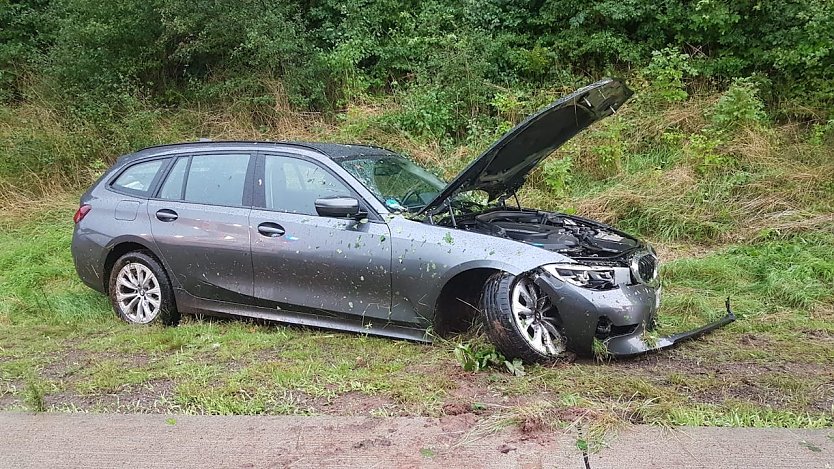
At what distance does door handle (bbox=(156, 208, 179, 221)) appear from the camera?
5420mm

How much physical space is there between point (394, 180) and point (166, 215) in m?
1.92

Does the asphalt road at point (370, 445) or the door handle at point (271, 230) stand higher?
the door handle at point (271, 230)

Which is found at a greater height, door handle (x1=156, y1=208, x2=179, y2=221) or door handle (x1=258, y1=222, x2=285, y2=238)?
door handle (x1=156, y1=208, x2=179, y2=221)

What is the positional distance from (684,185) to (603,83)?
4.59 meters

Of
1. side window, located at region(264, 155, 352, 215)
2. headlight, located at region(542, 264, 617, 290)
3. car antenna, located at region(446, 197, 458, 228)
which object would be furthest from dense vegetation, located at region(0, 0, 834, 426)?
side window, located at region(264, 155, 352, 215)

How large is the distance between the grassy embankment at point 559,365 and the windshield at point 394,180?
3.42ft

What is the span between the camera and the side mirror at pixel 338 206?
4582mm

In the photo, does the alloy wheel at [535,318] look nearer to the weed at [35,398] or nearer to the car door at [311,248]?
the car door at [311,248]

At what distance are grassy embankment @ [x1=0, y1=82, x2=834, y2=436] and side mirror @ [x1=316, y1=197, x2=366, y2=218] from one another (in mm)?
914

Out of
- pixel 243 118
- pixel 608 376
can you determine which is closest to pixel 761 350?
pixel 608 376

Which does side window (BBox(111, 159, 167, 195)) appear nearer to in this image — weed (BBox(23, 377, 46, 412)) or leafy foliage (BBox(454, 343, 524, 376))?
weed (BBox(23, 377, 46, 412))

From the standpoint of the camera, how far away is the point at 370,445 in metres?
3.09

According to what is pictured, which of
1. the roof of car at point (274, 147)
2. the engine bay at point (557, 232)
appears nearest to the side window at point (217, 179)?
the roof of car at point (274, 147)

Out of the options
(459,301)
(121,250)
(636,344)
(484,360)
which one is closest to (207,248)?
(121,250)
